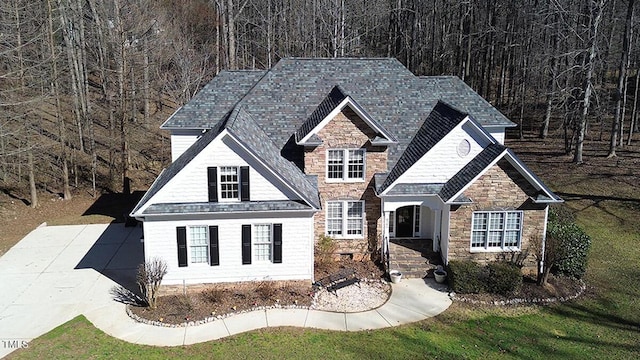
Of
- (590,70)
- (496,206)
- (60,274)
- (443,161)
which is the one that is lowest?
(60,274)

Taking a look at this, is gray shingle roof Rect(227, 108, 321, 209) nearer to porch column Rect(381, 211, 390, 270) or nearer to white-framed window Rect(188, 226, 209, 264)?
porch column Rect(381, 211, 390, 270)

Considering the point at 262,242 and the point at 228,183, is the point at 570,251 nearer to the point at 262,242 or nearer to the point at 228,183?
the point at 262,242

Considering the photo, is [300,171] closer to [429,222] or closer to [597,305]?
[429,222]

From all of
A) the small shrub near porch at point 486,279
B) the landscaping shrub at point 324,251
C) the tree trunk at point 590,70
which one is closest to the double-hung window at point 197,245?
the landscaping shrub at point 324,251

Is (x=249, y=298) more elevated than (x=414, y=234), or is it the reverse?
(x=414, y=234)

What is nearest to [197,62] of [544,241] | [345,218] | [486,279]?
[345,218]

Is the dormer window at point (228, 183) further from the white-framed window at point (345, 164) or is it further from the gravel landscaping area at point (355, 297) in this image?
the gravel landscaping area at point (355, 297)

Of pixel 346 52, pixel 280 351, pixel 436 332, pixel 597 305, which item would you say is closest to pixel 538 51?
pixel 346 52
